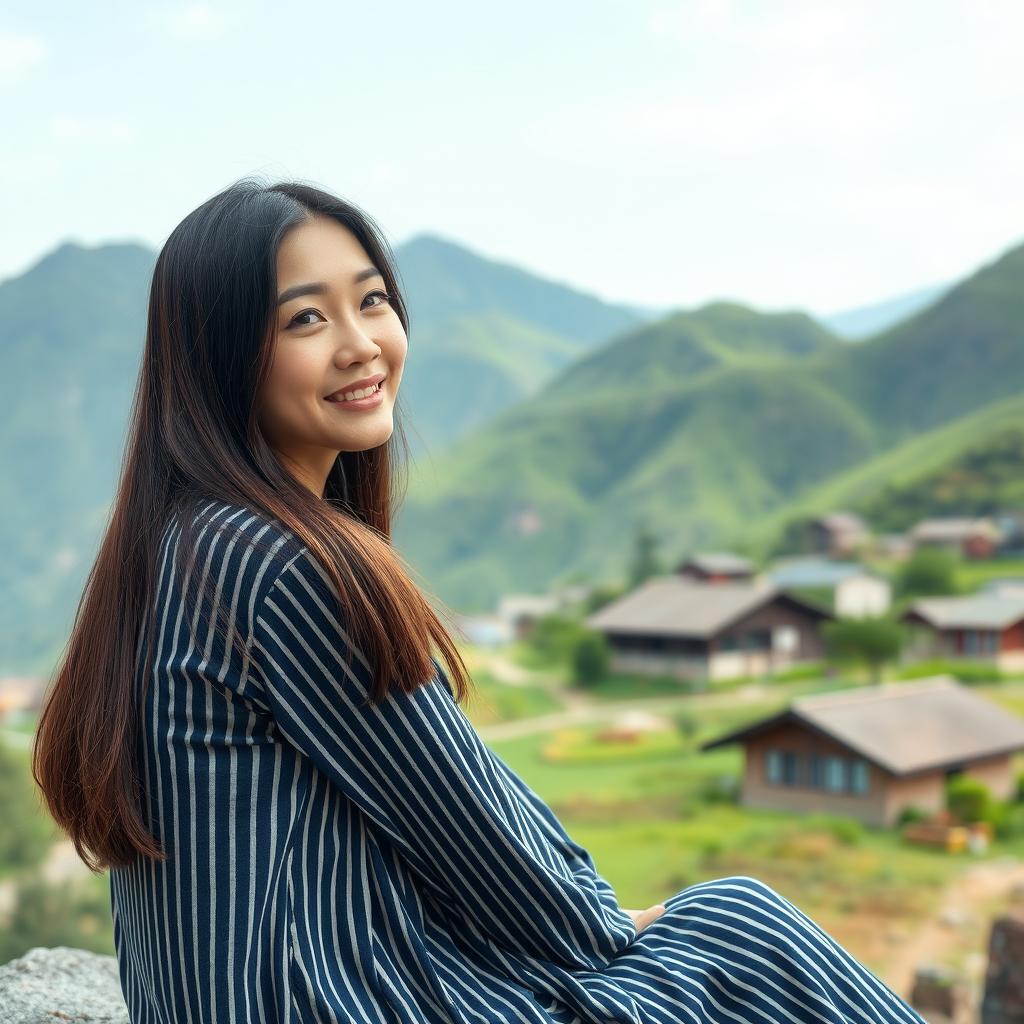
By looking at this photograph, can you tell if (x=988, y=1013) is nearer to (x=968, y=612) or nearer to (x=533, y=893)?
(x=533, y=893)

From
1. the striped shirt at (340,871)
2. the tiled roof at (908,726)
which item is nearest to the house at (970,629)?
the tiled roof at (908,726)

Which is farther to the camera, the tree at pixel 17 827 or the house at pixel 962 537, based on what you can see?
the house at pixel 962 537

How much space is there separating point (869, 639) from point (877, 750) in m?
11.2

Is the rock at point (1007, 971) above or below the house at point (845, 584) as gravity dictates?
above

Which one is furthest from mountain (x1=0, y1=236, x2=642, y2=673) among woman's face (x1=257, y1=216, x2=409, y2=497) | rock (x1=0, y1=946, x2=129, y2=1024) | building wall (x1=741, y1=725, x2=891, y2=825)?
woman's face (x1=257, y1=216, x2=409, y2=497)

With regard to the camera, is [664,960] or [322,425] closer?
[664,960]

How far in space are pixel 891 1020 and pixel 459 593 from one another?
274 feet

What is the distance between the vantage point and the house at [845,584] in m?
41.2

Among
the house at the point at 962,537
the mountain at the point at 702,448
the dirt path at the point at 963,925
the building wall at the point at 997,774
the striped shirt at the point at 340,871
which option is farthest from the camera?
the mountain at the point at 702,448

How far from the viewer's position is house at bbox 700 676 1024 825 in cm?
2127

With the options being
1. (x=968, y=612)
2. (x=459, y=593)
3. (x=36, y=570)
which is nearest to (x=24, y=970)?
(x=968, y=612)

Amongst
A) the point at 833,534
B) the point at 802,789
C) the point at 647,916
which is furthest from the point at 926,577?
the point at 647,916

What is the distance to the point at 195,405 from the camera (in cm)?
202

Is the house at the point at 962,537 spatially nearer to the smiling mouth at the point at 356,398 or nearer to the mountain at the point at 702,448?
the mountain at the point at 702,448
